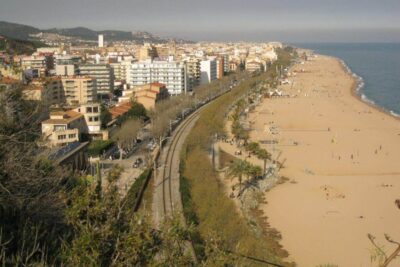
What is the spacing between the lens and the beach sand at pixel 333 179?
1284 cm

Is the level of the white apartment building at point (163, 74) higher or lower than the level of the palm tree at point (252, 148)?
higher

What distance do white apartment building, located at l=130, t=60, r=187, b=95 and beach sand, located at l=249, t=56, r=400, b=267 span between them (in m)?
8.39

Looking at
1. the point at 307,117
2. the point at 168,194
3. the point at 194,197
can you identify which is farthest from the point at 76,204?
the point at 307,117

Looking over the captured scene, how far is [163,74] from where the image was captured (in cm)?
4456

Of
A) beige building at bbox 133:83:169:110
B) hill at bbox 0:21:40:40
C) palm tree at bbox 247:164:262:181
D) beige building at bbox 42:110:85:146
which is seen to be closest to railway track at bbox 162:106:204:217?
palm tree at bbox 247:164:262:181

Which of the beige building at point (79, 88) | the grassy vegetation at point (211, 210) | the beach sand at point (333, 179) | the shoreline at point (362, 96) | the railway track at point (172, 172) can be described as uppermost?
the beige building at point (79, 88)

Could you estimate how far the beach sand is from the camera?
506 inches

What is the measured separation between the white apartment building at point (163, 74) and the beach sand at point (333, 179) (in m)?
8.39

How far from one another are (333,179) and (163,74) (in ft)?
90.4

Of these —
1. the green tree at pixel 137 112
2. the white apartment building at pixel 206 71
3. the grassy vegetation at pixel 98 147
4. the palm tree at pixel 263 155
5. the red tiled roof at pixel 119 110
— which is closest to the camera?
the grassy vegetation at pixel 98 147

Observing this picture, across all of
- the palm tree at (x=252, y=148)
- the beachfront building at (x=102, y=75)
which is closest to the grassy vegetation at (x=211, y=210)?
the palm tree at (x=252, y=148)

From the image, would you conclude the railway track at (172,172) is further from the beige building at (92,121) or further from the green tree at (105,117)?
the green tree at (105,117)

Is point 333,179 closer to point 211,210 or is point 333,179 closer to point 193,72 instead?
point 211,210

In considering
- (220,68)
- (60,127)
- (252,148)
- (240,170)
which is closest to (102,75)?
(220,68)
